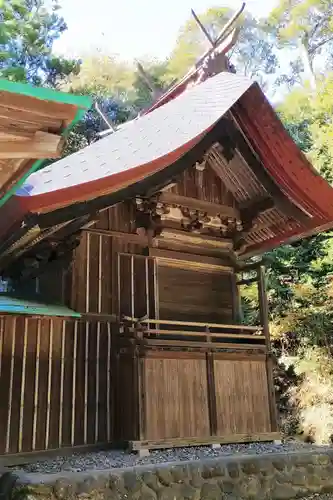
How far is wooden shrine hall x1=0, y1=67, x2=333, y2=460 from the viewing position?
19.7ft

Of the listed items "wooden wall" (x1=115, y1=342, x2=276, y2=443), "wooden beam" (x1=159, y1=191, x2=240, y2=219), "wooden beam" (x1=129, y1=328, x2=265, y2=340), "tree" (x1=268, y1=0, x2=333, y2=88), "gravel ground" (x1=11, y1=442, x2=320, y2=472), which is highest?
"tree" (x1=268, y1=0, x2=333, y2=88)

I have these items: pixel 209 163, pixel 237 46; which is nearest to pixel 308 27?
pixel 237 46

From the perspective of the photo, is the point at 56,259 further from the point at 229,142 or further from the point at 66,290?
the point at 229,142

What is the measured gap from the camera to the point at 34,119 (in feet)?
9.41

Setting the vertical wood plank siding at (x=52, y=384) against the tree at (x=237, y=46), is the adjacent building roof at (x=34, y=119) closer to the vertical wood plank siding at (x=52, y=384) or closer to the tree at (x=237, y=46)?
the vertical wood plank siding at (x=52, y=384)

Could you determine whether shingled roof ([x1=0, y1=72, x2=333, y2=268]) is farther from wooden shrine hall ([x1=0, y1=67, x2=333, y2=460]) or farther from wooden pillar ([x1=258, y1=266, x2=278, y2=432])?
wooden pillar ([x1=258, y1=266, x2=278, y2=432])

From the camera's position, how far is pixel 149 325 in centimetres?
745

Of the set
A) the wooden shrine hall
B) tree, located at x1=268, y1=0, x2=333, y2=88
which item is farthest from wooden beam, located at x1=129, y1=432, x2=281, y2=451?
tree, located at x1=268, y1=0, x2=333, y2=88

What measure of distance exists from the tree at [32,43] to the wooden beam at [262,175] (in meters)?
12.0

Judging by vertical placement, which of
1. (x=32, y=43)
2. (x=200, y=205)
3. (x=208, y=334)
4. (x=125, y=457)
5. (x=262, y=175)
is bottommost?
(x=125, y=457)

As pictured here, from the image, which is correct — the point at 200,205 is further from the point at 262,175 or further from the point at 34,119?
the point at 34,119

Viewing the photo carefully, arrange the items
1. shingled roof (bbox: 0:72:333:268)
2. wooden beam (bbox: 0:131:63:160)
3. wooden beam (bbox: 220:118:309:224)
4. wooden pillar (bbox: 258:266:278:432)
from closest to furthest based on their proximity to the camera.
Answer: wooden beam (bbox: 0:131:63:160), shingled roof (bbox: 0:72:333:268), wooden pillar (bbox: 258:266:278:432), wooden beam (bbox: 220:118:309:224)

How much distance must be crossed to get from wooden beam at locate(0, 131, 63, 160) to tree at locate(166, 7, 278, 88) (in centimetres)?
2719

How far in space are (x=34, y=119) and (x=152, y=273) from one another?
198 inches
